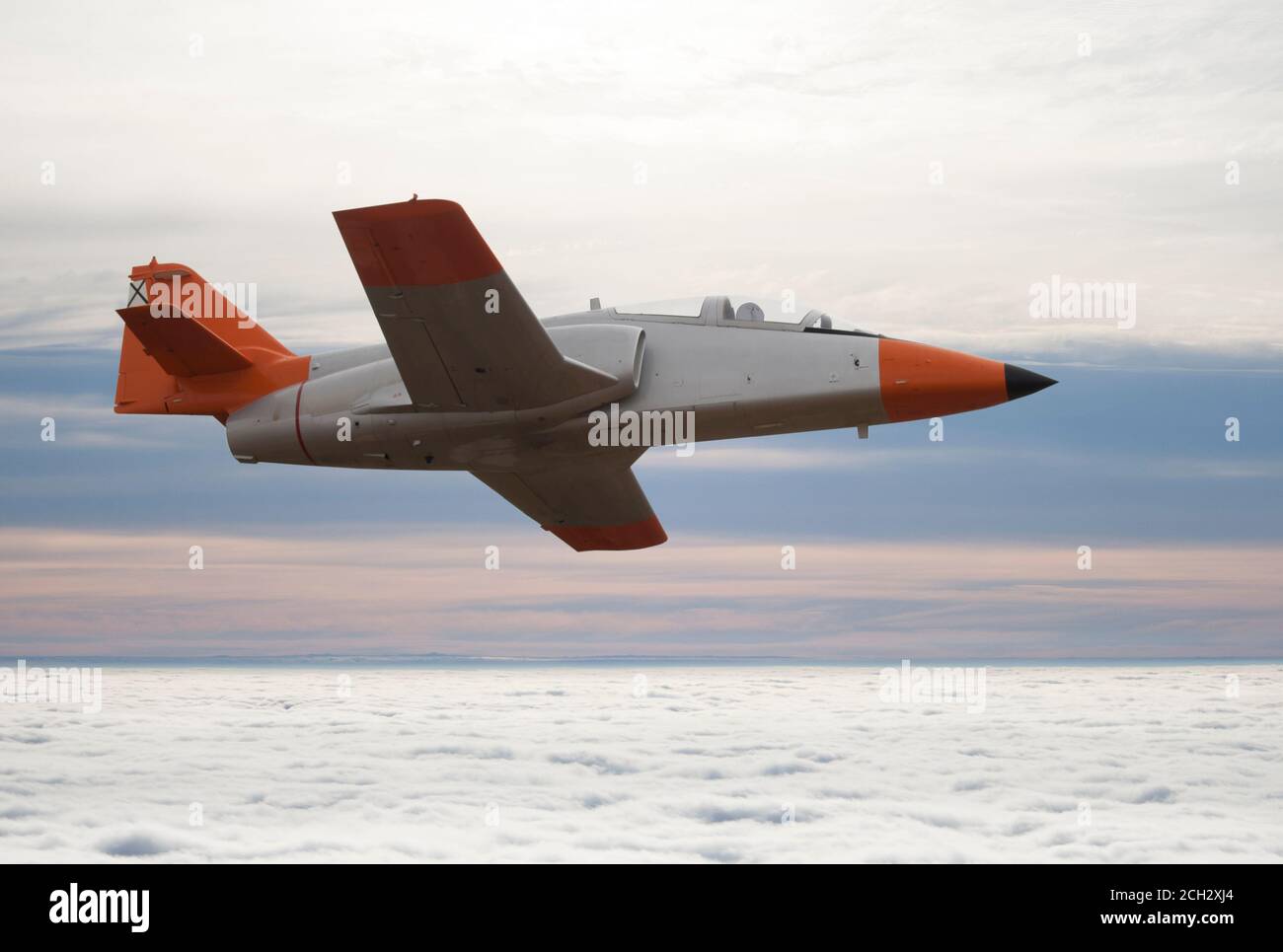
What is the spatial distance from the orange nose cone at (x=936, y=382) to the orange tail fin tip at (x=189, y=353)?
12.0 meters

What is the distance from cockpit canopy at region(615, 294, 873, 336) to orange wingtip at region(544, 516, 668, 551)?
7.05 m

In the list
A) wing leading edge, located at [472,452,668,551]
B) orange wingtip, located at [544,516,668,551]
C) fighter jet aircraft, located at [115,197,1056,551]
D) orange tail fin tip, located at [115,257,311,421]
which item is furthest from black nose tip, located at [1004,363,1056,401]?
orange tail fin tip, located at [115,257,311,421]

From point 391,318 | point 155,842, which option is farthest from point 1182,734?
point 391,318

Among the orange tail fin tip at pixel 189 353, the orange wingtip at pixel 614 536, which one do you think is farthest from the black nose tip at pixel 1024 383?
the orange tail fin tip at pixel 189 353

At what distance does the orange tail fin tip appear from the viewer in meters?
22.7

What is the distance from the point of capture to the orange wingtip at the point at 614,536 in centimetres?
2703

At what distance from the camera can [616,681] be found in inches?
6649

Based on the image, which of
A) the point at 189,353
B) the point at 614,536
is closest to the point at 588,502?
the point at 614,536

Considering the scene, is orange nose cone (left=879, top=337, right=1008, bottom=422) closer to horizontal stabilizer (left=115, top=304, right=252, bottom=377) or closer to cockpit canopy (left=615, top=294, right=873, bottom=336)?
cockpit canopy (left=615, top=294, right=873, bottom=336)

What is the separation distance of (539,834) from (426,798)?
12588 millimetres

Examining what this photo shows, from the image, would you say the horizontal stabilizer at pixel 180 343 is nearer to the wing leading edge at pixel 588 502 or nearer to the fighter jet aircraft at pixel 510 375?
the fighter jet aircraft at pixel 510 375

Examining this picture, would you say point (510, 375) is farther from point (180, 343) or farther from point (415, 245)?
point (180, 343)

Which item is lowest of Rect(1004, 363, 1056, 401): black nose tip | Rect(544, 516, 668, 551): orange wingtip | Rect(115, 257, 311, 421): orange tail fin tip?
Rect(544, 516, 668, 551): orange wingtip

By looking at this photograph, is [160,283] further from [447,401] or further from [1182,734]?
[1182,734]
